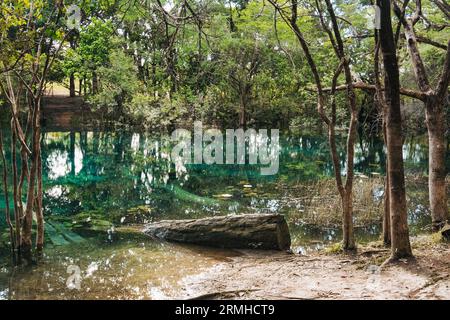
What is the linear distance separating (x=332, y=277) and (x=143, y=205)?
323 inches

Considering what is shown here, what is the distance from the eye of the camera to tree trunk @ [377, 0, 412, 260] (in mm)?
6512

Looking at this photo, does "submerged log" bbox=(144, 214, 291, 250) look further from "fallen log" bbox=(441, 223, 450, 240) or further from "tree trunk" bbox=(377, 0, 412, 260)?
"fallen log" bbox=(441, 223, 450, 240)

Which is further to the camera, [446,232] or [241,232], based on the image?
[241,232]

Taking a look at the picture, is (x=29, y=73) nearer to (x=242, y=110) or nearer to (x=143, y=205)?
(x=143, y=205)

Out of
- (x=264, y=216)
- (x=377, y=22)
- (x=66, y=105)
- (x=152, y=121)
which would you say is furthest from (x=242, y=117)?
(x=377, y=22)

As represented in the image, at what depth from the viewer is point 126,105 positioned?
32281mm

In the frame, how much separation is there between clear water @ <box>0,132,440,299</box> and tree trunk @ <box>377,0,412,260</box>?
2990 millimetres

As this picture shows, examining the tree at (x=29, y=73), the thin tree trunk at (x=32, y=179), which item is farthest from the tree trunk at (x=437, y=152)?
the thin tree trunk at (x=32, y=179)

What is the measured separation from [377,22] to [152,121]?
27.2 m

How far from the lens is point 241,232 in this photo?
29.8 feet

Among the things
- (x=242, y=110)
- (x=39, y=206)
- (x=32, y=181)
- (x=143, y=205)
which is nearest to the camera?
(x=32, y=181)

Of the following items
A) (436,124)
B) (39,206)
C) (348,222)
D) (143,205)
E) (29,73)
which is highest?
(29,73)

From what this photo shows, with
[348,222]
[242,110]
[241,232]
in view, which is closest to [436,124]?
[348,222]

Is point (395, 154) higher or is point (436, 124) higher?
point (436, 124)
